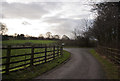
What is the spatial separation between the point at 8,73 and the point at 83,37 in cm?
5022

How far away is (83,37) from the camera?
5538 cm

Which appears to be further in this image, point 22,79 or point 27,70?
point 27,70

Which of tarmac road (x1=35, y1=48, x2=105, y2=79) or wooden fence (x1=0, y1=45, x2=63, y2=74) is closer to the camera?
wooden fence (x1=0, y1=45, x2=63, y2=74)

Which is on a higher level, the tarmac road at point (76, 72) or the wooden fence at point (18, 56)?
the wooden fence at point (18, 56)

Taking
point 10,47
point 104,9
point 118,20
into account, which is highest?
point 104,9

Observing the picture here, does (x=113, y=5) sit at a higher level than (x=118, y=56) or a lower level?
higher

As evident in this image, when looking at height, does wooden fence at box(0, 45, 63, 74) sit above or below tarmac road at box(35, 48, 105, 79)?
above

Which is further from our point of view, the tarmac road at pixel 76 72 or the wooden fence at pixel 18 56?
the tarmac road at pixel 76 72

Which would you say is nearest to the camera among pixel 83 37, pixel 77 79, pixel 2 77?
pixel 2 77

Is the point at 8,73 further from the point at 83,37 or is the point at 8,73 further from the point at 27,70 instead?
the point at 83,37

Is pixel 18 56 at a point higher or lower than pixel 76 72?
higher

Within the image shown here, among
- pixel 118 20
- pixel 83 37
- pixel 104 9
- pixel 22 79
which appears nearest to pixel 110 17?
pixel 118 20

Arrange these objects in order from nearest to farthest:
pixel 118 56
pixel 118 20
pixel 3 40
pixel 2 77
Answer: pixel 2 77, pixel 3 40, pixel 118 56, pixel 118 20

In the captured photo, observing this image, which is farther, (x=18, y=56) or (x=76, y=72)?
(x=76, y=72)
